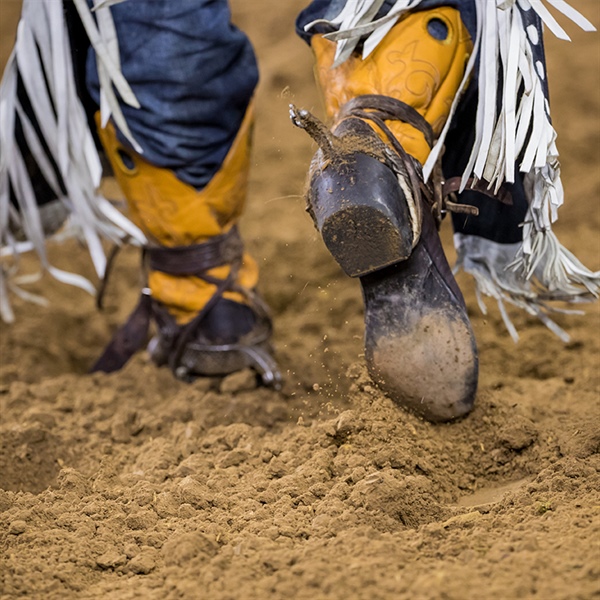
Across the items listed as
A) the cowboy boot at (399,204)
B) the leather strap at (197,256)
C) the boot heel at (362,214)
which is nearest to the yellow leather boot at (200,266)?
the leather strap at (197,256)

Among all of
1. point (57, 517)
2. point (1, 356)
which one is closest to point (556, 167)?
point (57, 517)

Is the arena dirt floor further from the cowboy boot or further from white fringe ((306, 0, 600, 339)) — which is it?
white fringe ((306, 0, 600, 339))

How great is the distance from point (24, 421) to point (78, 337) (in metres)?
0.65

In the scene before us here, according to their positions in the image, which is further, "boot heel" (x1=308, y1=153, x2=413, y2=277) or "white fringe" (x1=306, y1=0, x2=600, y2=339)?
"white fringe" (x1=306, y1=0, x2=600, y2=339)

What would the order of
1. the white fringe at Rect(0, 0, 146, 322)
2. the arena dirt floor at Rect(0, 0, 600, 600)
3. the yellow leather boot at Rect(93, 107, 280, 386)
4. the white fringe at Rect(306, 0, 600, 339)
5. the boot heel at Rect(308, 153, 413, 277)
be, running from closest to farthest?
1. the arena dirt floor at Rect(0, 0, 600, 600)
2. the boot heel at Rect(308, 153, 413, 277)
3. the white fringe at Rect(306, 0, 600, 339)
4. the white fringe at Rect(0, 0, 146, 322)
5. the yellow leather boot at Rect(93, 107, 280, 386)

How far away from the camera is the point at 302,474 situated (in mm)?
1309

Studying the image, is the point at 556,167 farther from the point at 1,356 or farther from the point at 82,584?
the point at 1,356

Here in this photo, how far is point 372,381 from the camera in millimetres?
1404

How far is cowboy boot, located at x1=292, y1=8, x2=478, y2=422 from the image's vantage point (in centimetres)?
125

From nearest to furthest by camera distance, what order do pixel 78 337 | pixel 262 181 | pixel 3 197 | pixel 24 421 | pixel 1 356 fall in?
pixel 24 421 → pixel 3 197 → pixel 1 356 → pixel 78 337 → pixel 262 181

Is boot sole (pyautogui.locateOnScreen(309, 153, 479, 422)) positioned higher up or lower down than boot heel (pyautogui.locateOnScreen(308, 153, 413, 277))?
lower down

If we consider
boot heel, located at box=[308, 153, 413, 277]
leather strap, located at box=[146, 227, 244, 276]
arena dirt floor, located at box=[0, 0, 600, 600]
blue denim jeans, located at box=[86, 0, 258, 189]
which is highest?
blue denim jeans, located at box=[86, 0, 258, 189]

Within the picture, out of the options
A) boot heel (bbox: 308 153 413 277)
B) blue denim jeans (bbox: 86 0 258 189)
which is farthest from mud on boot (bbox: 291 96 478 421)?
blue denim jeans (bbox: 86 0 258 189)

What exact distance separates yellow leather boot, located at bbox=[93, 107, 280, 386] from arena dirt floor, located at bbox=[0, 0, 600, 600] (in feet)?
0.21
